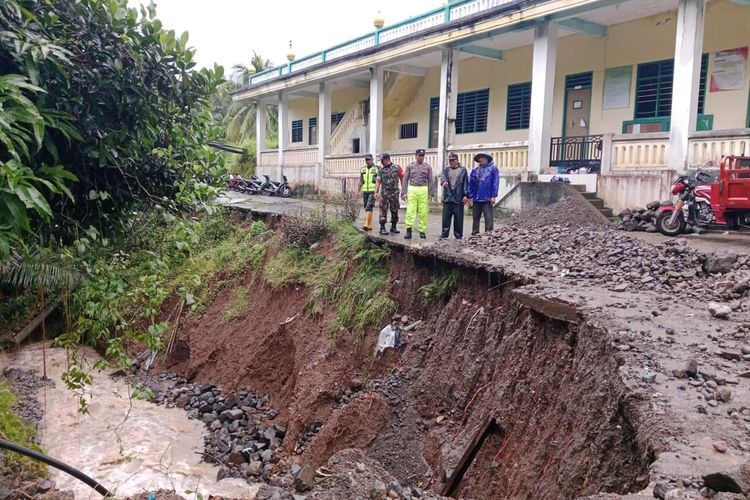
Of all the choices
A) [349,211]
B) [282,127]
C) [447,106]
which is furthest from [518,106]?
[282,127]

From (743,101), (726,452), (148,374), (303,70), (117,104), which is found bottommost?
(148,374)

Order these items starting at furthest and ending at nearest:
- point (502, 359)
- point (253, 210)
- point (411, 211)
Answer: point (253, 210) → point (411, 211) → point (502, 359)

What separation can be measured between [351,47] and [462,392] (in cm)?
1486

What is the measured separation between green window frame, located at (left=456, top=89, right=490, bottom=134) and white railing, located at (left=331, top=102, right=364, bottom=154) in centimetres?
502

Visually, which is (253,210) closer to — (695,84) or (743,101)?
(695,84)

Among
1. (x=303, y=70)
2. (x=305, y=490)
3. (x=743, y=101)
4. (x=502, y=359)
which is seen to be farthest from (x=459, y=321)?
(x=303, y=70)

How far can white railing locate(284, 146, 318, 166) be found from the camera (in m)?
21.8

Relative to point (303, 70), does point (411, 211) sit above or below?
below

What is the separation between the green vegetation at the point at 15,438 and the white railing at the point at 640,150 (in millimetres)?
10977

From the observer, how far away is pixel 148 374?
37.8ft

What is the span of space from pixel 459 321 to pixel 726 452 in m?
4.45

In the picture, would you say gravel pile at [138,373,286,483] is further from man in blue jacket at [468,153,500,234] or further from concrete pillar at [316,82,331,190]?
concrete pillar at [316,82,331,190]

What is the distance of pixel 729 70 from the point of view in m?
12.1

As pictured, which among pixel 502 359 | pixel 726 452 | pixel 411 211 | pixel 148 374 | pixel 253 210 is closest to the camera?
pixel 726 452
